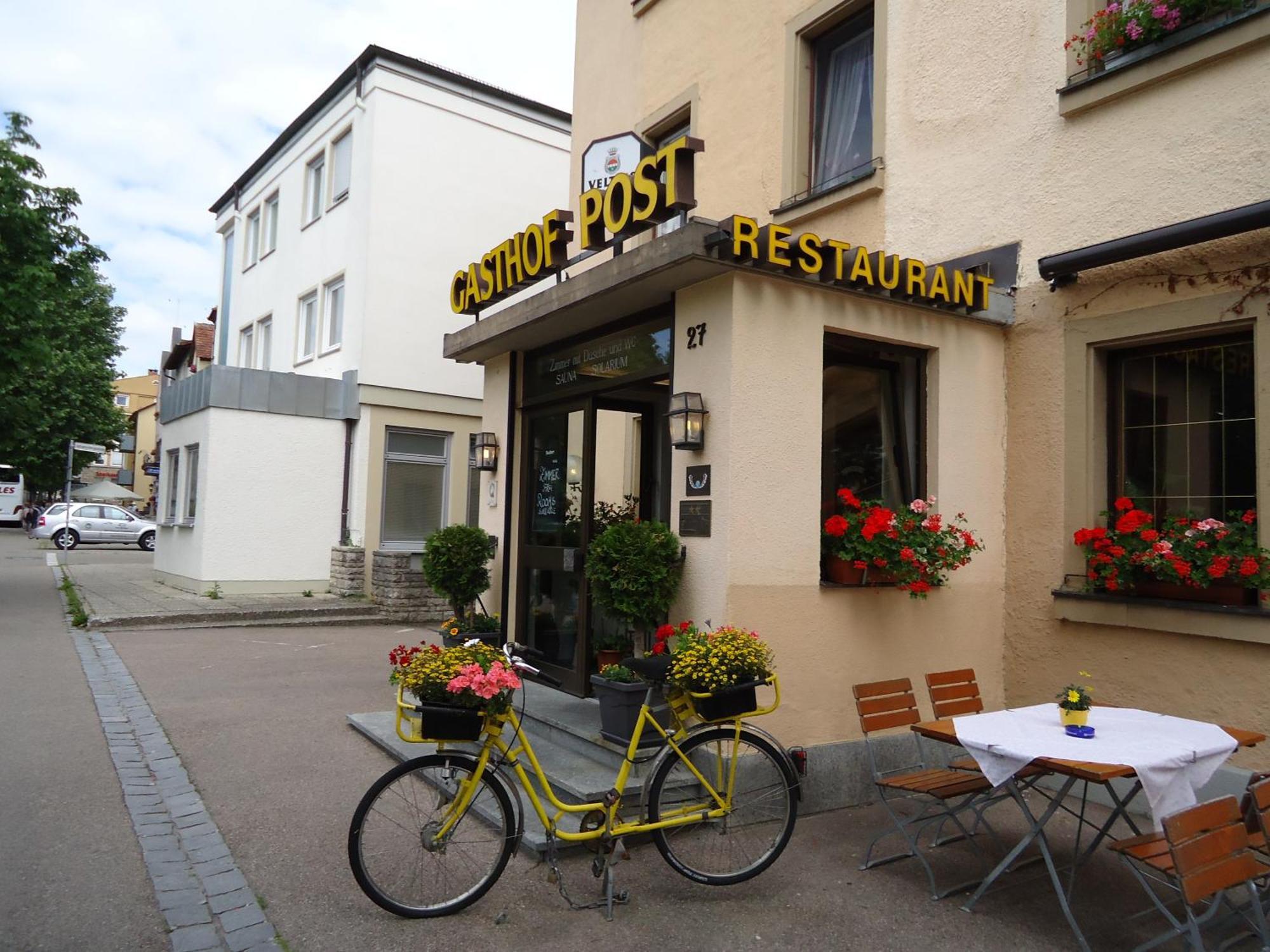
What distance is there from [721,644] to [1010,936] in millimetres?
1687

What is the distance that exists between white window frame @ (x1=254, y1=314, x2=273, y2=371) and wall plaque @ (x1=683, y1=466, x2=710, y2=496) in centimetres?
1642

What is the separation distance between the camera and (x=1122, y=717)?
4.54 m

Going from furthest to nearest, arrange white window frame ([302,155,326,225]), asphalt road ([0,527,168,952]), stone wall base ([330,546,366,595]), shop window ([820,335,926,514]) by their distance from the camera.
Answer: white window frame ([302,155,326,225])
stone wall base ([330,546,366,595])
shop window ([820,335,926,514])
asphalt road ([0,527,168,952])

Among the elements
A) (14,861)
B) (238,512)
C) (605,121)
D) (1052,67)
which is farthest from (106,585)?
(1052,67)

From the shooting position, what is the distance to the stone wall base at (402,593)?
14.2 m

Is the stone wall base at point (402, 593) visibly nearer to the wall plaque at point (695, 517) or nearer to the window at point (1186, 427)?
the wall plaque at point (695, 517)

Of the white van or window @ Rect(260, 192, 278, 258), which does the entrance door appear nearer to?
window @ Rect(260, 192, 278, 258)

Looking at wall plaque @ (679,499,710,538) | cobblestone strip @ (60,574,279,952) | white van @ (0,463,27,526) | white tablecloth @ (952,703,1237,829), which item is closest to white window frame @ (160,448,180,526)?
cobblestone strip @ (60,574,279,952)

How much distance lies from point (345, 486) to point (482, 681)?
12412mm

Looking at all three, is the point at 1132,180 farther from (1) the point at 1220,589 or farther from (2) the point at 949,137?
(1) the point at 1220,589

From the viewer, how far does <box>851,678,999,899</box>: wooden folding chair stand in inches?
173

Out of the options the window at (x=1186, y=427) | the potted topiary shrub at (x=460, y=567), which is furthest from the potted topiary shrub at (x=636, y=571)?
the window at (x=1186, y=427)

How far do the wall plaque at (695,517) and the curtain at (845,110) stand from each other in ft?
13.0

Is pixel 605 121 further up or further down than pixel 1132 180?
further up
